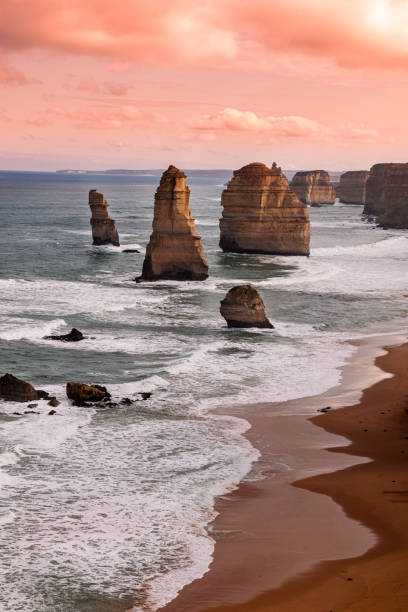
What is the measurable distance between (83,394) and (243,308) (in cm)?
1572

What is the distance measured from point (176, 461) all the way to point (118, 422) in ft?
14.4

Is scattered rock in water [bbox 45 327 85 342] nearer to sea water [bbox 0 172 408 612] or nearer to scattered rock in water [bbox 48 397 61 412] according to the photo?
sea water [bbox 0 172 408 612]

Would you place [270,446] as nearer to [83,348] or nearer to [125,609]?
[125,609]

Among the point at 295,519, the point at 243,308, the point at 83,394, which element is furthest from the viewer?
the point at 243,308

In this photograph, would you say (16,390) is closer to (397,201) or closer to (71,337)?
(71,337)

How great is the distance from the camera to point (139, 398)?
28.5 meters

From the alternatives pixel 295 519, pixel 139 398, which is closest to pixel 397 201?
pixel 139 398

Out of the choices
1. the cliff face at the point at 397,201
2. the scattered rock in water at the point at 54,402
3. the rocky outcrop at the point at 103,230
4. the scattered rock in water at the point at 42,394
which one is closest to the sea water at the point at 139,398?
the scattered rock in water at the point at 54,402

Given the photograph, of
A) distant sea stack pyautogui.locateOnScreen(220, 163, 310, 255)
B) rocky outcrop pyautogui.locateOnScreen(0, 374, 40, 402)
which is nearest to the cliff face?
distant sea stack pyautogui.locateOnScreen(220, 163, 310, 255)

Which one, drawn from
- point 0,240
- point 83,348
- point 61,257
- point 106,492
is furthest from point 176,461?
point 0,240

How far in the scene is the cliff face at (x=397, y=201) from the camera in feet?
409

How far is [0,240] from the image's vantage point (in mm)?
93500

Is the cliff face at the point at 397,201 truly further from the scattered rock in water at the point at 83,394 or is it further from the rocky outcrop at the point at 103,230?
the scattered rock in water at the point at 83,394

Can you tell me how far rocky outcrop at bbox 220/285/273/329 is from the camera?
135 feet
